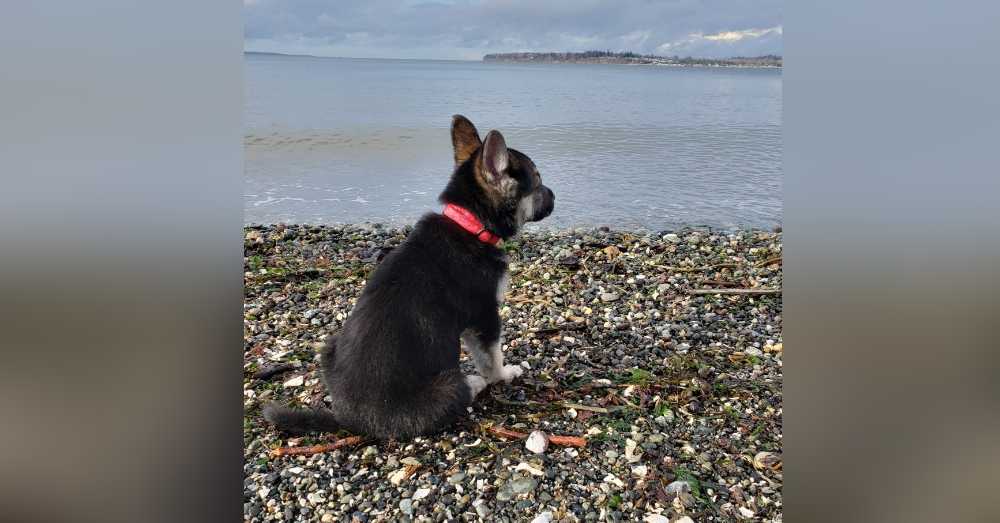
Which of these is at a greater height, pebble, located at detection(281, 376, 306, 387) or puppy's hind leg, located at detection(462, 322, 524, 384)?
puppy's hind leg, located at detection(462, 322, 524, 384)

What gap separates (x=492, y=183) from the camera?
347 centimetres

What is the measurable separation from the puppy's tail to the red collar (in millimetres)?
1110

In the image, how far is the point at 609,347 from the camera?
4.25 meters

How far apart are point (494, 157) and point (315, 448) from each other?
1610 millimetres

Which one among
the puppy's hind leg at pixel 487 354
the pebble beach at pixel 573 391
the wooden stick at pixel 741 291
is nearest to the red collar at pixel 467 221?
the puppy's hind leg at pixel 487 354

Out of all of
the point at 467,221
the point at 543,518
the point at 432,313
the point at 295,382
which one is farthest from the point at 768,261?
the point at 295,382

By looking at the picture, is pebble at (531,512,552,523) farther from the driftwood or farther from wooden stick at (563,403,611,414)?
the driftwood

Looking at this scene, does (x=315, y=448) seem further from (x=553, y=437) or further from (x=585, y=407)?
(x=585, y=407)

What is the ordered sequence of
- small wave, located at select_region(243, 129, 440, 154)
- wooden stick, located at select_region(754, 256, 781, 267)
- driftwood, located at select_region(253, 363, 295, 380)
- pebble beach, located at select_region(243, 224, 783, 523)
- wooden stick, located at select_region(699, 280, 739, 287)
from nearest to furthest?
pebble beach, located at select_region(243, 224, 783, 523)
driftwood, located at select_region(253, 363, 295, 380)
wooden stick, located at select_region(699, 280, 739, 287)
wooden stick, located at select_region(754, 256, 781, 267)
small wave, located at select_region(243, 129, 440, 154)

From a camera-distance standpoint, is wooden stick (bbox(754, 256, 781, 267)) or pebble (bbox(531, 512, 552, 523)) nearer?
pebble (bbox(531, 512, 552, 523))

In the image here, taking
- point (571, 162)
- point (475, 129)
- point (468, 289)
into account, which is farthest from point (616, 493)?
point (571, 162)

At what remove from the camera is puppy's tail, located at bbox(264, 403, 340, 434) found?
3227 millimetres

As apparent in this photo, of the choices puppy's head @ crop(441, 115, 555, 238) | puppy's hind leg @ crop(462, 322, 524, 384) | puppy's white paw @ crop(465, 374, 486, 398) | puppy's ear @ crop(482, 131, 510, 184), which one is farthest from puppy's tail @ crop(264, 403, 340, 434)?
puppy's ear @ crop(482, 131, 510, 184)

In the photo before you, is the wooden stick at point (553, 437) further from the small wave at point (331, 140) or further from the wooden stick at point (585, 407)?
the small wave at point (331, 140)
